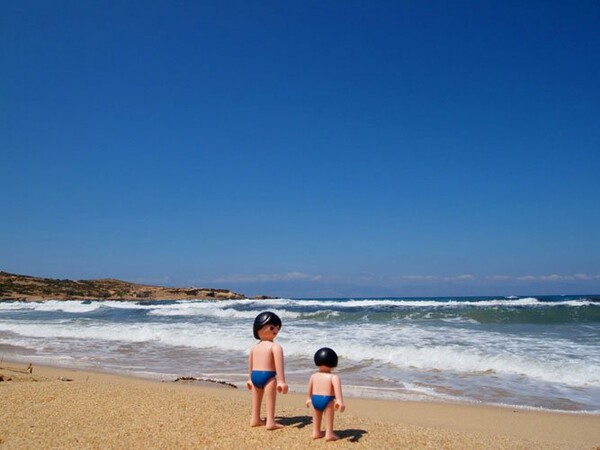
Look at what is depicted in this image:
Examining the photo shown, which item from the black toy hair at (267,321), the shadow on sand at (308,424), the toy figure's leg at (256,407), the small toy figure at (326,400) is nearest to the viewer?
the small toy figure at (326,400)

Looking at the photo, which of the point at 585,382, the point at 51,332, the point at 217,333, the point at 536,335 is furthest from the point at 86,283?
the point at 585,382

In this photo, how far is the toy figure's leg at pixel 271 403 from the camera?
14.1 feet

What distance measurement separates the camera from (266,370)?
176 inches

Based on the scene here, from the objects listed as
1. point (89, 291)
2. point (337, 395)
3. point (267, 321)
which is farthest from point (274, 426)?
point (89, 291)

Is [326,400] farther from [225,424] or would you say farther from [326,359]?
[225,424]

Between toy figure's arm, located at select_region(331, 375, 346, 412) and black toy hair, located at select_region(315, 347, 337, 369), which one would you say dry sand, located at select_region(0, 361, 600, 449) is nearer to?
toy figure's arm, located at select_region(331, 375, 346, 412)

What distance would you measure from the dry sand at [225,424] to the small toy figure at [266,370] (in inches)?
8.4

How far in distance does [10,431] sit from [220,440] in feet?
5.87

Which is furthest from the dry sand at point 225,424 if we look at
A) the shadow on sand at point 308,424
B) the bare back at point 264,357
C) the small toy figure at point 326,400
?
the bare back at point 264,357

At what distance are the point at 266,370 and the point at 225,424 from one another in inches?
24.2

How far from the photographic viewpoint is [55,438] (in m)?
3.88

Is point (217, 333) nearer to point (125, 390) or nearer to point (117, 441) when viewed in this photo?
point (125, 390)

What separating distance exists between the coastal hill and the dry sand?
200 ft

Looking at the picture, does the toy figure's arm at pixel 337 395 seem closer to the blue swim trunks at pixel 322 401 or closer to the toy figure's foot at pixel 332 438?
the blue swim trunks at pixel 322 401
